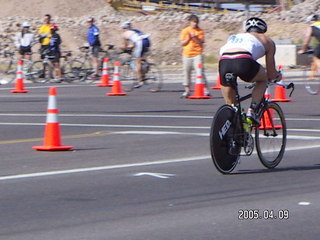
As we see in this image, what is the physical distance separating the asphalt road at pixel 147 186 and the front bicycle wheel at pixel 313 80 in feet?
16.6

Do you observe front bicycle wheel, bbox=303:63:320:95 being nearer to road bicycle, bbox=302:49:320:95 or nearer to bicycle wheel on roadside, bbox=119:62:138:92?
road bicycle, bbox=302:49:320:95

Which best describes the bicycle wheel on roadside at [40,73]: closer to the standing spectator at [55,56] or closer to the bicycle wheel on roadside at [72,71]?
the standing spectator at [55,56]

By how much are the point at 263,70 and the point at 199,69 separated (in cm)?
1076

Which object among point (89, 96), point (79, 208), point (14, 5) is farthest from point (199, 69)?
point (14, 5)

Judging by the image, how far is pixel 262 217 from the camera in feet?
25.0

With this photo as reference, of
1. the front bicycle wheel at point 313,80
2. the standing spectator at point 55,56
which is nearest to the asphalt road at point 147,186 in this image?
the front bicycle wheel at point 313,80

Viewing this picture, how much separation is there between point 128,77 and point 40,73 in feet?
14.1

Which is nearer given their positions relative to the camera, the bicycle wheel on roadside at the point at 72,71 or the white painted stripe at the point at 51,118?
the white painted stripe at the point at 51,118

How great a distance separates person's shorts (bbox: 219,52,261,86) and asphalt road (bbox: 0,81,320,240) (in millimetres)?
1139

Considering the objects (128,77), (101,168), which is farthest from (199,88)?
(101,168)

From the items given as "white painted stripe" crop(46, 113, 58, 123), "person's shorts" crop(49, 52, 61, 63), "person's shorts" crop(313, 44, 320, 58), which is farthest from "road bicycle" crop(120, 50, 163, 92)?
"white painted stripe" crop(46, 113, 58, 123)

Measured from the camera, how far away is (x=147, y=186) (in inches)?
362

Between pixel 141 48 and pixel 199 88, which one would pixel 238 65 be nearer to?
pixel 199 88

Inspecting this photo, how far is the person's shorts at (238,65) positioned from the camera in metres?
9.62
